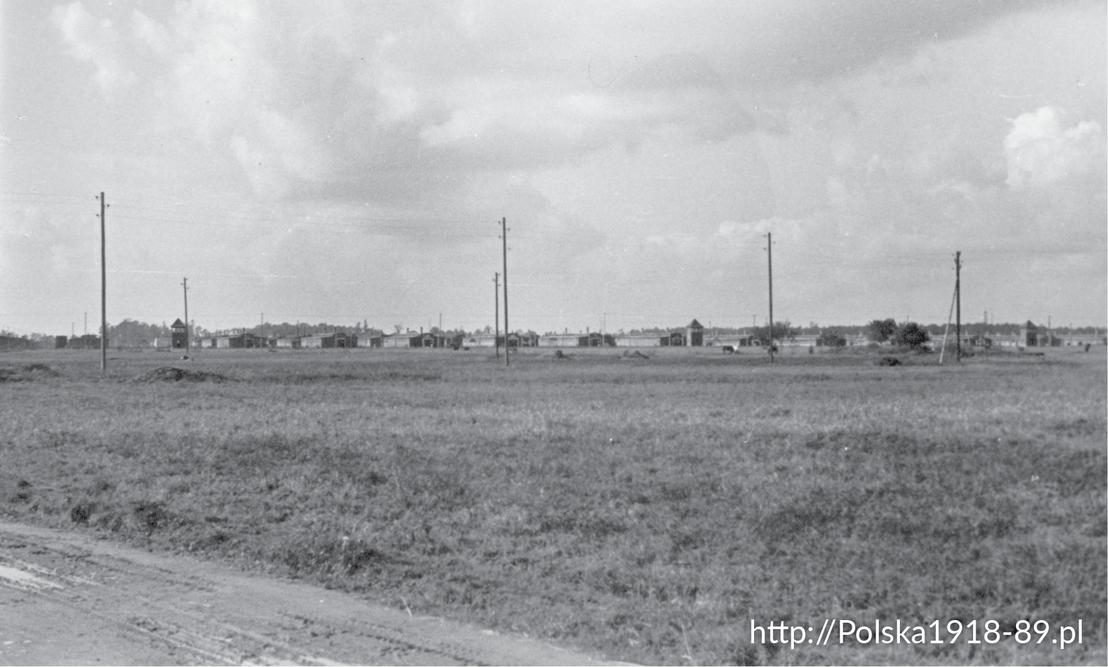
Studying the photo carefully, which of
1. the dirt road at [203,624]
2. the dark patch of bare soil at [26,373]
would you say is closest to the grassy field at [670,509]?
the dirt road at [203,624]

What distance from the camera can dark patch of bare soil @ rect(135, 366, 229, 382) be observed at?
146ft

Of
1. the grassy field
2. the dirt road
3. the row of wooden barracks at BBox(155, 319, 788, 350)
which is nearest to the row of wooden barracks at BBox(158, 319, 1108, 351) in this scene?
the row of wooden barracks at BBox(155, 319, 788, 350)

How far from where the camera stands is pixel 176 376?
4519 centimetres

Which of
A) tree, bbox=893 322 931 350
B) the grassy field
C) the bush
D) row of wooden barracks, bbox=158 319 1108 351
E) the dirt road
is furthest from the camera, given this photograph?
row of wooden barracks, bbox=158 319 1108 351

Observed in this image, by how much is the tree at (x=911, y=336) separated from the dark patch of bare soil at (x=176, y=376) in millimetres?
31089

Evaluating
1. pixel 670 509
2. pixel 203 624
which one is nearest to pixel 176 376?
pixel 670 509

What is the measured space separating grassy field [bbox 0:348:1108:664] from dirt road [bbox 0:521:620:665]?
0.56 meters

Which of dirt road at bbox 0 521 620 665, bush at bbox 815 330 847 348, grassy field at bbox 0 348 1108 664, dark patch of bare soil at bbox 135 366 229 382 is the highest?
bush at bbox 815 330 847 348

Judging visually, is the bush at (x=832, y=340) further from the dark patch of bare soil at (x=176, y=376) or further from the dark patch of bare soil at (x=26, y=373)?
the dark patch of bare soil at (x=26, y=373)

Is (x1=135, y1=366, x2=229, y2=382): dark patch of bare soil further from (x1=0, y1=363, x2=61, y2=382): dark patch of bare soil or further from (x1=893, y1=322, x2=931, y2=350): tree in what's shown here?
(x1=893, y1=322, x2=931, y2=350): tree

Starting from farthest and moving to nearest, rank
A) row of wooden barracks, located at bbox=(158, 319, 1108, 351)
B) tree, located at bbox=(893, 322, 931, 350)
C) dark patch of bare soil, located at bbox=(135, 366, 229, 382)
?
row of wooden barracks, located at bbox=(158, 319, 1108, 351), dark patch of bare soil, located at bbox=(135, 366, 229, 382), tree, located at bbox=(893, 322, 931, 350)

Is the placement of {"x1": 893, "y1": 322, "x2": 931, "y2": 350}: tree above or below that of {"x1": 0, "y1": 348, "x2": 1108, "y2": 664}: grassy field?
above

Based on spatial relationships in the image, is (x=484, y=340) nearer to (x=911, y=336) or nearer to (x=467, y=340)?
(x=467, y=340)

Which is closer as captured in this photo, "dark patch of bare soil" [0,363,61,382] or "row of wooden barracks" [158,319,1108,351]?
"dark patch of bare soil" [0,363,61,382]
